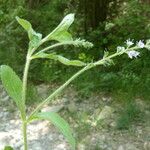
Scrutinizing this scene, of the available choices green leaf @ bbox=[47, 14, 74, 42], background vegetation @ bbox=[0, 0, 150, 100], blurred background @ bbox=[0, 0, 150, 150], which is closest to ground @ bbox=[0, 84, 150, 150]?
blurred background @ bbox=[0, 0, 150, 150]

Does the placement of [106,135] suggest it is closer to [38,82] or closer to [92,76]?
[92,76]

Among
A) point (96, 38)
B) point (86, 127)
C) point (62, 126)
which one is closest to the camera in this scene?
point (62, 126)

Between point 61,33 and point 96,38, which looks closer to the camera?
point 61,33

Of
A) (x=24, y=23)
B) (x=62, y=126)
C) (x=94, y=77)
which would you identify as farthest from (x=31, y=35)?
(x=94, y=77)

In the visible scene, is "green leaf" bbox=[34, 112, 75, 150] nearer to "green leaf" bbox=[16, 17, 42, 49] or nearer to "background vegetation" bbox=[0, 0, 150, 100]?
"green leaf" bbox=[16, 17, 42, 49]

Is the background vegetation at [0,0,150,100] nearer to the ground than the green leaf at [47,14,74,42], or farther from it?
farther from it

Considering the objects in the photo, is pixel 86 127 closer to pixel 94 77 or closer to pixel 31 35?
pixel 94 77

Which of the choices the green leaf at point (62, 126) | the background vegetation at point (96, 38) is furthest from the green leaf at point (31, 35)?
the background vegetation at point (96, 38)
